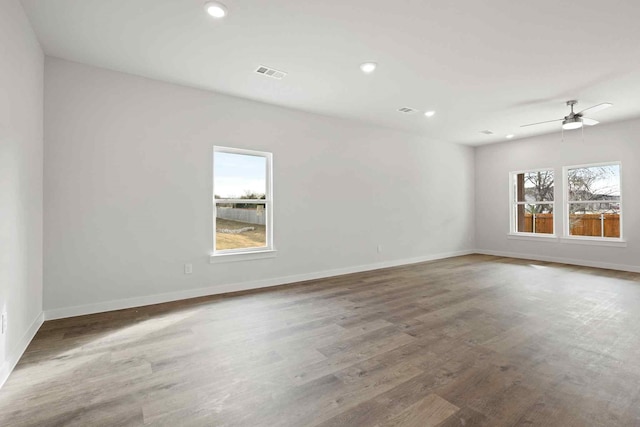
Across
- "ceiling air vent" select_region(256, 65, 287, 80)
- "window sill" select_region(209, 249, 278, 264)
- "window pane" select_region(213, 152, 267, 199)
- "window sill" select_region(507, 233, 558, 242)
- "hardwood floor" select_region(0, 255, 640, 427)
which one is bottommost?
"hardwood floor" select_region(0, 255, 640, 427)

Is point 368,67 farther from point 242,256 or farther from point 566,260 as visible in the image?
point 566,260

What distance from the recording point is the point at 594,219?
19.9 ft

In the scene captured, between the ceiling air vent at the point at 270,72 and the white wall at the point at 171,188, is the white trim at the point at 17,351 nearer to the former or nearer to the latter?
the white wall at the point at 171,188

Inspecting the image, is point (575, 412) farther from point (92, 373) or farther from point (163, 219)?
point (163, 219)

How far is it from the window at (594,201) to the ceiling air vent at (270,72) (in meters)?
6.39

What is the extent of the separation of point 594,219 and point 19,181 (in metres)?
8.84

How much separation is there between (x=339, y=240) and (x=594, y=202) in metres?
5.31

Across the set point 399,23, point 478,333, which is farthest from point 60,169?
point 478,333

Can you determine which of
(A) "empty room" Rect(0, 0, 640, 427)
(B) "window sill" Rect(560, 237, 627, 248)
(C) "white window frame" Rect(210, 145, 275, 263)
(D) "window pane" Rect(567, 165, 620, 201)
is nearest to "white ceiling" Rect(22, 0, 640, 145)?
(A) "empty room" Rect(0, 0, 640, 427)

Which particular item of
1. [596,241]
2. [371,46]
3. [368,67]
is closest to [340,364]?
[371,46]

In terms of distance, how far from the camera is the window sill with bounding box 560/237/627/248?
563 centimetres

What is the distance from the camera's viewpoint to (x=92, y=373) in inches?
84.5

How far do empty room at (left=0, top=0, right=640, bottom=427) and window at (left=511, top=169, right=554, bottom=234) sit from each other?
0.76 m

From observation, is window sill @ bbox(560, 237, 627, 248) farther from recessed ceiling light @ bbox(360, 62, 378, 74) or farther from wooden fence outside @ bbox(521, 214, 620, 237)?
recessed ceiling light @ bbox(360, 62, 378, 74)
